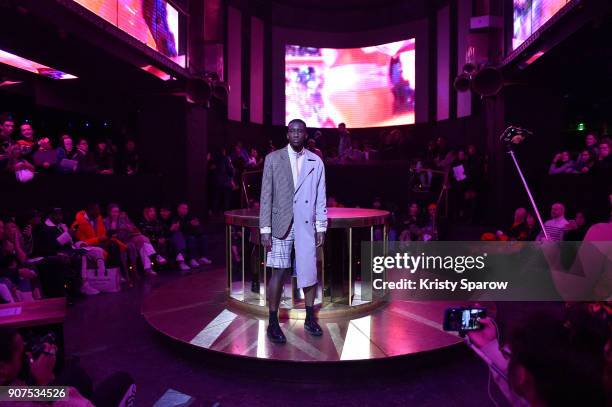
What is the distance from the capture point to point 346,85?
48.8 ft

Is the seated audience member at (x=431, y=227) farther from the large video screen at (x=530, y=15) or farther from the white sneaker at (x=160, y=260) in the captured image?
the white sneaker at (x=160, y=260)

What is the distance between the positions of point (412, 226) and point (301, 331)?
4.51m

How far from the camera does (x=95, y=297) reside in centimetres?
548

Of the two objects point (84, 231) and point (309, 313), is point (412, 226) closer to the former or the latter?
point (309, 313)

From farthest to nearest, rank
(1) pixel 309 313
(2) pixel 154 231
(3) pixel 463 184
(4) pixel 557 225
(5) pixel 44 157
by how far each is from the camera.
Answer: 1. (3) pixel 463 184
2. (2) pixel 154 231
3. (5) pixel 44 157
4. (4) pixel 557 225
5. (1) pixel 309 313

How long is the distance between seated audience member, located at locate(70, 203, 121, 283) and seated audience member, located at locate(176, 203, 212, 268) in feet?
4.13

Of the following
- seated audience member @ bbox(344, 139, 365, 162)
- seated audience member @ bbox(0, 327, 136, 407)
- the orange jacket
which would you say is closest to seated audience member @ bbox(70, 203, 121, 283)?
the orange jacket

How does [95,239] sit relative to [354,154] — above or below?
below

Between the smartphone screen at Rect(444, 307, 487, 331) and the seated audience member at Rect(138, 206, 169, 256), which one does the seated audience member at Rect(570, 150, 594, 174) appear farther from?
the smartphone screen at Rect(444, 307, 487, 331)

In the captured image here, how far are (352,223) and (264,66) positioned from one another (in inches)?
428

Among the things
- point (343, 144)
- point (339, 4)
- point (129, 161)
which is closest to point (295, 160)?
point (129, 161)

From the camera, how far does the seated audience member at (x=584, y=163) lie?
7.06 meters

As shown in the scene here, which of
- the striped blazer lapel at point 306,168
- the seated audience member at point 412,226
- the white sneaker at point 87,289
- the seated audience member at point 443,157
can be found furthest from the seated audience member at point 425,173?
the white sneaker at point 87,289

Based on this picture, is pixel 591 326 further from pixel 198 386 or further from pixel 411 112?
pixel 411 112
